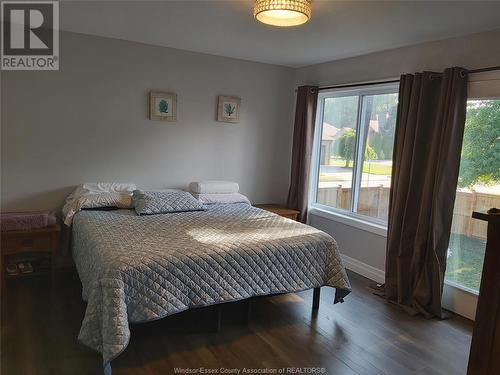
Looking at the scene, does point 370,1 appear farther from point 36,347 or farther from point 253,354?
point 36,347

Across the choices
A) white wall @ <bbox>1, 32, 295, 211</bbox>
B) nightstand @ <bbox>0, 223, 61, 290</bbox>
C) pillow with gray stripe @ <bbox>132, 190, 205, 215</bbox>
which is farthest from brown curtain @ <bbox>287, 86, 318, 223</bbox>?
nightstand @ <bbox>0, 223, 61, 290</bbox>

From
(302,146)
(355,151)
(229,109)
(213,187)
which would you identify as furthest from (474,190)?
(229,109)

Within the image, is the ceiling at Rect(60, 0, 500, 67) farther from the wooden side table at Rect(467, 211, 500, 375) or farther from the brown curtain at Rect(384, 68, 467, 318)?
the wooden side table at Rect(467, 211, 500, 375)

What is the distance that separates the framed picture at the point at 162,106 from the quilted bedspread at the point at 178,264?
110cm

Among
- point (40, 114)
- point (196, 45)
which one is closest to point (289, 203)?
point (196, 45)

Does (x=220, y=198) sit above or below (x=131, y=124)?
below

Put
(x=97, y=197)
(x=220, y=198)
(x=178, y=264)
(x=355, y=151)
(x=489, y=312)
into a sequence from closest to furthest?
(x=489, y=312) < (x=178, y=264) < (x=97, y=197) < (x=220, y=198) < (x=355, y=151)

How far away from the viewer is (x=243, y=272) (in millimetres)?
2578

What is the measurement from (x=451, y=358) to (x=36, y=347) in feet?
8.83

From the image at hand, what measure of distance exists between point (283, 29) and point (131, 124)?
1776 mm

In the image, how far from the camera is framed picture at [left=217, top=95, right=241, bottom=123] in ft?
14.1

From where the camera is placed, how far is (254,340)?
260 centimetres

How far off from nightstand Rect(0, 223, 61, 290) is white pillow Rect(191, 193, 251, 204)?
1.36m

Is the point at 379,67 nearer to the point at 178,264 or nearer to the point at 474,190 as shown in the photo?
the point at 474,190
